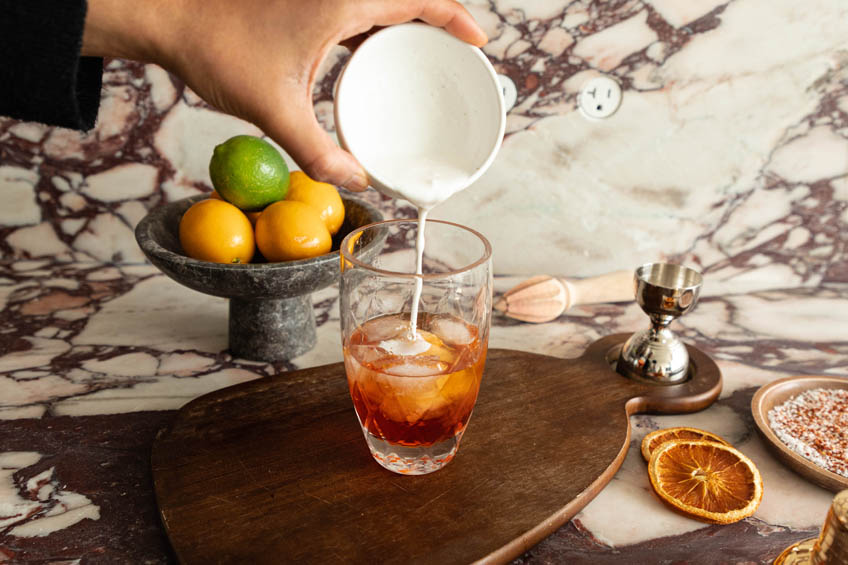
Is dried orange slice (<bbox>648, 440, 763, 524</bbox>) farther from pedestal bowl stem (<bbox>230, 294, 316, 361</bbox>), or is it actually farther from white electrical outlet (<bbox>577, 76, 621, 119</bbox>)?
white electrical outlet (<bbox>577, 76, 621, 119</bbox>)

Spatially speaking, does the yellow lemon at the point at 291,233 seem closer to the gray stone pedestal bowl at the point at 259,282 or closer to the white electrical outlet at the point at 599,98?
the gray stone pedestal bowl at the point at 259,282

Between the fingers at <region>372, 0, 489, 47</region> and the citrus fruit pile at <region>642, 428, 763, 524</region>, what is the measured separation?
683 millimetres

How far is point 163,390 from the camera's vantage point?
4.03 ft

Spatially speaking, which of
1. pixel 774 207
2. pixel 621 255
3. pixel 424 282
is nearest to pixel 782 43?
pixel 774 207

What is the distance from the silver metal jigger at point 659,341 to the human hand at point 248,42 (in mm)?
708

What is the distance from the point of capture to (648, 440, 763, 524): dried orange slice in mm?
957

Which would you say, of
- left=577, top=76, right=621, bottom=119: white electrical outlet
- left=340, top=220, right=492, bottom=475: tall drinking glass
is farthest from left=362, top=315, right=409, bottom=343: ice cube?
left=577, top=76, right=621, bottom=119: white electrical outlet

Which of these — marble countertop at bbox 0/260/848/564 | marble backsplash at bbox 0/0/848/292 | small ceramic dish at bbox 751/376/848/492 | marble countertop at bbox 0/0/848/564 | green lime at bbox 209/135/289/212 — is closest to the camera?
marble countertop at bbox 0/260/848/564

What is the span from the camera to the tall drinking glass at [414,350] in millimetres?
944

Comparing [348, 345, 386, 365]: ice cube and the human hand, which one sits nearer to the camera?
the human hand

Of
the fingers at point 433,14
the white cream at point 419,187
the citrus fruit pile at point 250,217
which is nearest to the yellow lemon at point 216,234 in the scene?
the citrus fruit pile at point 250,217

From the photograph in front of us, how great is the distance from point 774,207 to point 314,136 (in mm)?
1326

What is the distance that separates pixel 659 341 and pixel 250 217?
81 cm

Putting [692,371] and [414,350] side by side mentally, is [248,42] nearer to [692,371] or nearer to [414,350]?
[414,350]
